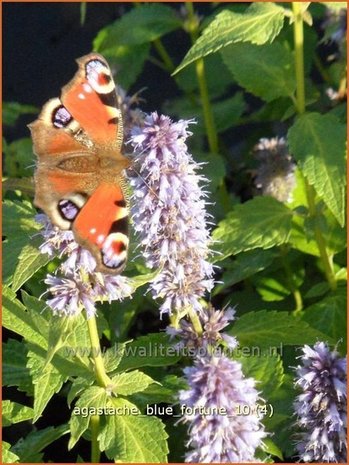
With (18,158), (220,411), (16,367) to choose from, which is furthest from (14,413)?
(18,158)

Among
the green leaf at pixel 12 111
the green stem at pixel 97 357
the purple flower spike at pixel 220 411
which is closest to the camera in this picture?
the purple flower spike at pixel 220 411

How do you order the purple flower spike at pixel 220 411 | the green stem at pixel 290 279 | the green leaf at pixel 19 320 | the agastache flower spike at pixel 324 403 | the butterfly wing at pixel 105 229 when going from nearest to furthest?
1. the purple flower spike at pixel 220 411
2. the butterfly wing at pixel 105 229
3. the agastache flower spike at pixel 324 403
4. the green leaf at pixel 19 320
5. the green stem at pixel 290 279

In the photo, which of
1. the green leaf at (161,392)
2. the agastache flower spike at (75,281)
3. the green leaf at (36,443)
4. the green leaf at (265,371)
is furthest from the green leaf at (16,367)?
the green leaf at (265,371)

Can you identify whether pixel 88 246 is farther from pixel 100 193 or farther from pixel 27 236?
pixel 27 236

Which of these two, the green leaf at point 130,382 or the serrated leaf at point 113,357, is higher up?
the serrated leaf at point 113,357

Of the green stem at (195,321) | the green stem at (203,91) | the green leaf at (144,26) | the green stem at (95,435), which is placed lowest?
the green stem at (95,435)

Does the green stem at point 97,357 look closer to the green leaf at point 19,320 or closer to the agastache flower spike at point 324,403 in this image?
the green leaf at point 19,320

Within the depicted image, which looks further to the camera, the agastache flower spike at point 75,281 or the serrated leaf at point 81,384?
the serrated leaf at point 81,384
